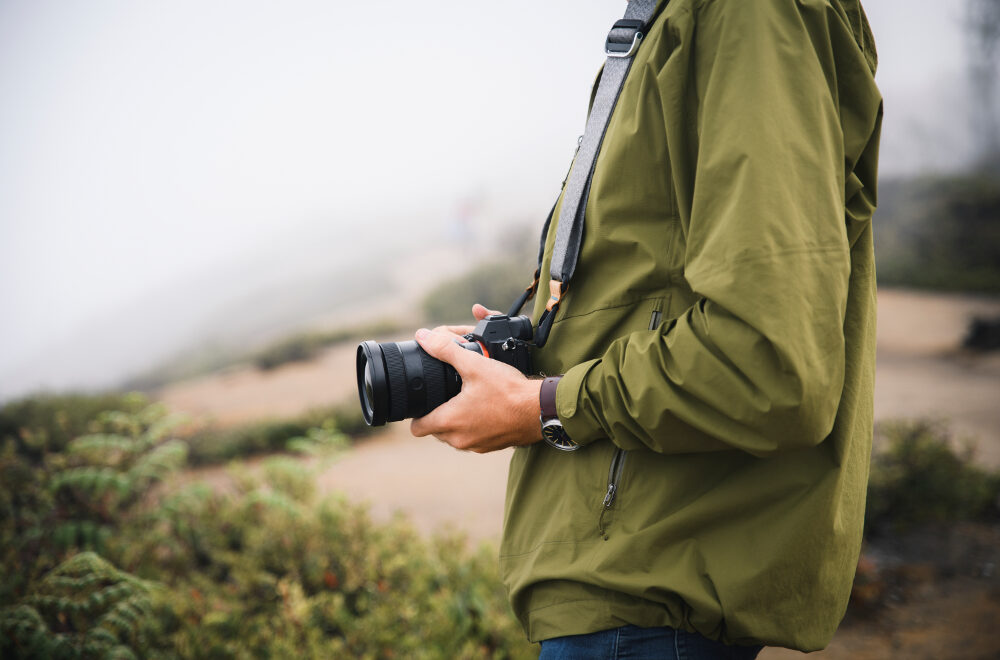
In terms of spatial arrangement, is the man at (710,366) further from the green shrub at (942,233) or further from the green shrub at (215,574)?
the green shrub at (942,233)

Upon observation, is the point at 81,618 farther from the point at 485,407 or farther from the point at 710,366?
the point at 710,366

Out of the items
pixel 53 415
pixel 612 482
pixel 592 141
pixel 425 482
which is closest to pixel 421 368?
pixel 612 482

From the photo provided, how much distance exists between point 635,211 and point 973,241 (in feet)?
44.9

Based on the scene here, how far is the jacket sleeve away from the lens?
3.01ft

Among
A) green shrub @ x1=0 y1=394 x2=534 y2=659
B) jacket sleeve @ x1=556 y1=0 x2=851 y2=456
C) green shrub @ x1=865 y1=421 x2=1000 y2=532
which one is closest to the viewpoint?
jacket sleeve @ x1=556 y1=0 x2=851 y2=456

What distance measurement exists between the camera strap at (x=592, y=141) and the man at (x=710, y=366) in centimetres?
3

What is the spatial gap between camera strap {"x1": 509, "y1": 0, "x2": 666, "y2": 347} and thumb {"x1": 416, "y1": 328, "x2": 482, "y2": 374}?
16cm

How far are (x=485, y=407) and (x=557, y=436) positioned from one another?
0.14 meters

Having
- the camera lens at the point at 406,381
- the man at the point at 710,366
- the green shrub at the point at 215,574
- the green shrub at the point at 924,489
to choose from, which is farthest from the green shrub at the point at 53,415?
the man at the point at 710,366

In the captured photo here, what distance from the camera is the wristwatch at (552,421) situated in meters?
1.15

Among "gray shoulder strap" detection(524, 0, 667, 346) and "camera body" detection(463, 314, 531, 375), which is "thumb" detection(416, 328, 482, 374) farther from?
"gray shoulder strap" detection(524, 0, 667, 346)

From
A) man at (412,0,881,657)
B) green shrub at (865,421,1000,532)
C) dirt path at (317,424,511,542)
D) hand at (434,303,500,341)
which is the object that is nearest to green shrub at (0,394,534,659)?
dirt path at (317,424,511,542)

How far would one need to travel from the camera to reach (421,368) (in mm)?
1272

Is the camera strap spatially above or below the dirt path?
above
